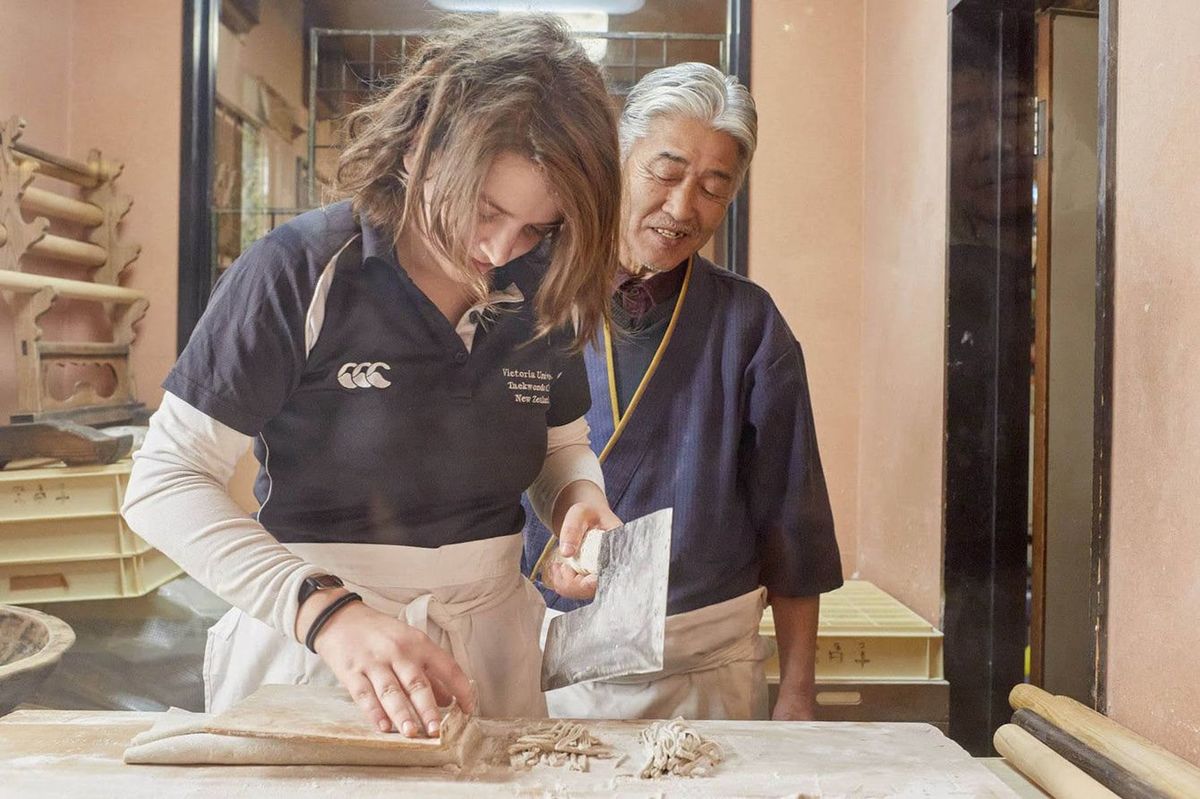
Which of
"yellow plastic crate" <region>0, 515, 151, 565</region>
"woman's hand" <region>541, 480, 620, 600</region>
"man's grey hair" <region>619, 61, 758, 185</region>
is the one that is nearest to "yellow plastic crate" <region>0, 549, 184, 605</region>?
"yellow plastic crate" <region>0, 515, 151, 565</region>

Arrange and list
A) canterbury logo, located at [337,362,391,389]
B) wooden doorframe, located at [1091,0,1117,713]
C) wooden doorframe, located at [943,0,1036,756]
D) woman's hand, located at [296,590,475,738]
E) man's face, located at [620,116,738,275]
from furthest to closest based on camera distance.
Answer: wooden doorframe, located at [943,0,1036,756] < man's face, located at [620,116,738,275] < wooden doorframe, located at [1091,0,1117,713] < canterbury logo, located at [337,362,391,389] < woman's hand, located at [296,590,475,738]

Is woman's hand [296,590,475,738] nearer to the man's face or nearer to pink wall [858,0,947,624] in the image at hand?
the man's face

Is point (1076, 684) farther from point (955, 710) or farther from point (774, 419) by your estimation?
point (774, 419)

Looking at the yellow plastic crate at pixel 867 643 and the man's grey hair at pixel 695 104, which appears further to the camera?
the yellow plastic crate at pixel 867 643

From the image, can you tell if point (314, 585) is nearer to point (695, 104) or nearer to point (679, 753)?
point (679, 753)

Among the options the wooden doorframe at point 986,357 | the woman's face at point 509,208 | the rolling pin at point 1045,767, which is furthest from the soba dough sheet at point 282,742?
the wooden doorframe at point 986,357

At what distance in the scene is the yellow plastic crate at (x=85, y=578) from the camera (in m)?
1.12

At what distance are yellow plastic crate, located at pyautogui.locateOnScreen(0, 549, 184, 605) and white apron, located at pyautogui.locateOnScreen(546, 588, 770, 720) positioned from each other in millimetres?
484

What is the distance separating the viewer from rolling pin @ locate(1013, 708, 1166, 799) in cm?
73

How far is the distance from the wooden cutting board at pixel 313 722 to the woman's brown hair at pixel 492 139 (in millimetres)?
360

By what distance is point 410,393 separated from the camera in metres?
0.82

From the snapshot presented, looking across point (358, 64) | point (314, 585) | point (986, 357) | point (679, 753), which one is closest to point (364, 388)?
point (314, 585)

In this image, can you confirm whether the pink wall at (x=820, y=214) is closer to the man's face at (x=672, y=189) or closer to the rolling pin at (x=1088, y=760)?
the man's face at (x=672, y=189)

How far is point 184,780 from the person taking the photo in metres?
0.69
